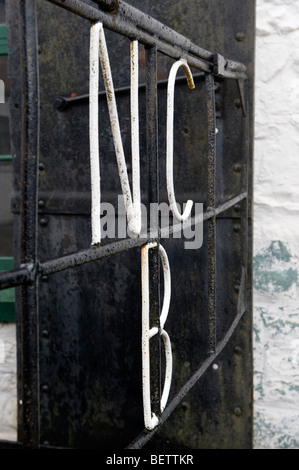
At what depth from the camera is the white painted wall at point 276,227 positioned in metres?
1.52

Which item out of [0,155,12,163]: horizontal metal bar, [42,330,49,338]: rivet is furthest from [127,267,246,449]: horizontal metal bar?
[0,155,12,163]: horizontal metal bar

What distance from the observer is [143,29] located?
0.87 m

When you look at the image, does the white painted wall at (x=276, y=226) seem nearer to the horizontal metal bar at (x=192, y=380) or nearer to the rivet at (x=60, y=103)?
the horizontal metal bar at (x=192, y=380)

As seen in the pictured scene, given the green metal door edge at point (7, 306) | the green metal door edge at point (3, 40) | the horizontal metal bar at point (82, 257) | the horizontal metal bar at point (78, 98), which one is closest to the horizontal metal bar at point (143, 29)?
the horizontal metal bar at point (82, 257)

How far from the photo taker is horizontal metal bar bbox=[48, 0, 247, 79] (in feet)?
2.25

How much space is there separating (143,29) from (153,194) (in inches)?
10.7

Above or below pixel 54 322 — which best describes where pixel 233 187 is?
above

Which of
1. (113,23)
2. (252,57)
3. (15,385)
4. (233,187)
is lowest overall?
(15,385)

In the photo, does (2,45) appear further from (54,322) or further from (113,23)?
(113,23)

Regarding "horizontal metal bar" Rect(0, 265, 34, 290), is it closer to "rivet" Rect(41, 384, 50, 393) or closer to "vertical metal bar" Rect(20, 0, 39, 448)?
"vertical metal bar" Rect(20, 0, 39, 448)

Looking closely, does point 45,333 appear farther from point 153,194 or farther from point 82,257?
point 82,257
